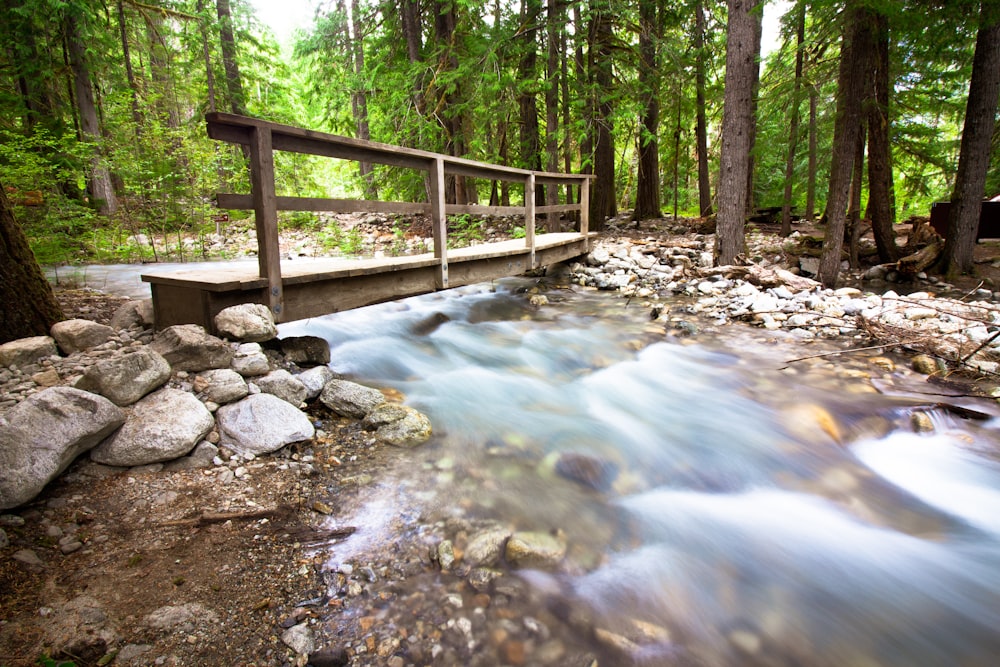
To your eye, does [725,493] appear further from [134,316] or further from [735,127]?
[735,127]

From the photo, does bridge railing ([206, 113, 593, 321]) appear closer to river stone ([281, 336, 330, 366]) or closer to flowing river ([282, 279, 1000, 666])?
river stone ([281, 336, 330, 366])

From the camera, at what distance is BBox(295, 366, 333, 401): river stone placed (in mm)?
3592

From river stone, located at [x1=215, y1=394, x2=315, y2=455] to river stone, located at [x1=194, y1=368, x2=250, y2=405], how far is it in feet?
0.16

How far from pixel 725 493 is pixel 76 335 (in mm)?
4381

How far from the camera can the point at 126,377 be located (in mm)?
2697

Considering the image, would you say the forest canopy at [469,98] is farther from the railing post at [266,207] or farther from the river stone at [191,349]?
the river stone at [191,349]

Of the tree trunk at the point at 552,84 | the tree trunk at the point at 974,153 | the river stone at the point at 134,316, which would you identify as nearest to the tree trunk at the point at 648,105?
the tree trunk at the point at 552,84

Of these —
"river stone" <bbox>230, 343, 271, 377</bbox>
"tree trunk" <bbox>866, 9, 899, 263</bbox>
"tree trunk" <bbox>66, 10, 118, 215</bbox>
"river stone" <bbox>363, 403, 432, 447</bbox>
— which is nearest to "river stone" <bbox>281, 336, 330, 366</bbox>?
"river stone" <bbox>230, 343, 271, 377</bbox>

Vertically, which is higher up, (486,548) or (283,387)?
(283,387)

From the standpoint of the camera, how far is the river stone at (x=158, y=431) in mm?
2467

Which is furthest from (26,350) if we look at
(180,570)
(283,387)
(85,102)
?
(85,102)

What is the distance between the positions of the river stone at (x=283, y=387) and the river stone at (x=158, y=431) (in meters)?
0.50

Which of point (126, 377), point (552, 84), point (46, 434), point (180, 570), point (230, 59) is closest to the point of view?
point (180, 570)

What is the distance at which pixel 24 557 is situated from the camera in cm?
191
